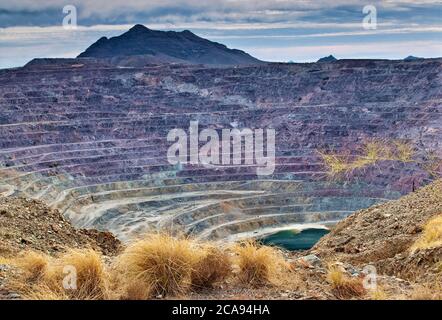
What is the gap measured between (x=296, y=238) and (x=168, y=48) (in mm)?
109842

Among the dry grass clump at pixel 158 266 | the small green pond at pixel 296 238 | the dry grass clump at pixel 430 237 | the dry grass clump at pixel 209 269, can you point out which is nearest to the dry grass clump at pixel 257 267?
the dry grass clump at pixel 209 269

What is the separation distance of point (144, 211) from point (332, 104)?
157 ft

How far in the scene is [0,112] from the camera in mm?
110625

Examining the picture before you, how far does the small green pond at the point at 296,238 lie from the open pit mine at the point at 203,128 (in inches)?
100

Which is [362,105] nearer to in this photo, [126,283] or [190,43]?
[190,43]

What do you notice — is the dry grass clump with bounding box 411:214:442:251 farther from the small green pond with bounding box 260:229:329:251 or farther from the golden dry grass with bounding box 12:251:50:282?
the small green pond with bounding box 260:229:329:251

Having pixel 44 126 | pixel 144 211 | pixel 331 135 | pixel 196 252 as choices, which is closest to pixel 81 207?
pixel 144 211

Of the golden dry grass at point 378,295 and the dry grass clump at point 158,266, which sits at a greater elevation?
the dry grass clump at point 158,266

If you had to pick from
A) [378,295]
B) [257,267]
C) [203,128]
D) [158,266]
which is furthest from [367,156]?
[158,266]

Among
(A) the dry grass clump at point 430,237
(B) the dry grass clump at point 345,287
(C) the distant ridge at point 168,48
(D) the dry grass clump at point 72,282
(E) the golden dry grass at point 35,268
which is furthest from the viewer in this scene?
(C) the distant ridge at point 168,48

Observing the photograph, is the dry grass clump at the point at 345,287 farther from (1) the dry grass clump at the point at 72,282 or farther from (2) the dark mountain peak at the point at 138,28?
(2) the dark mountain peak at the point at 138,28

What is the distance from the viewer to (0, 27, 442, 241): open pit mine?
3442 inches

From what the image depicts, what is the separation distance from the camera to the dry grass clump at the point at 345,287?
31.9 ft

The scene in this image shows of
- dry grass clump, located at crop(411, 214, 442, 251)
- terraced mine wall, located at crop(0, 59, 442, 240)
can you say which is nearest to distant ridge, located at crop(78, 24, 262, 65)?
terraced mine wall, located at crop(0, 59, 442, 240)
